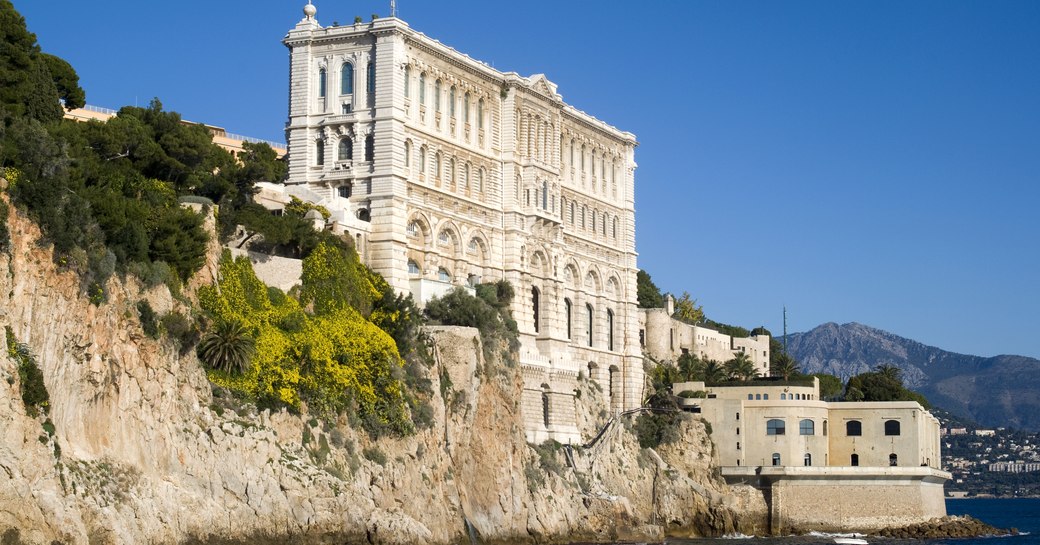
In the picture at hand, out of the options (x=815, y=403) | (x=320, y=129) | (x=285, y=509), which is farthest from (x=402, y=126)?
(x=815, y=403)

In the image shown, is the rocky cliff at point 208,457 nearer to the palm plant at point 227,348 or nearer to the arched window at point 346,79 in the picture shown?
the palm plant at point 227,348

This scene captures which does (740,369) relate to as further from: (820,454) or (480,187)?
(480,187)

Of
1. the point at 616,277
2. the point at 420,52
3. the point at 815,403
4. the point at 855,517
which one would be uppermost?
the point at 420,52

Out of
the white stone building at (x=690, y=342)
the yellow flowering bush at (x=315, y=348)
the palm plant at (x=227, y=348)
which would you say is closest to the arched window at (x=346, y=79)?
the yellow flowering bush at (x=315, y=348)

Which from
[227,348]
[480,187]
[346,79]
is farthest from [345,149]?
[227,348]

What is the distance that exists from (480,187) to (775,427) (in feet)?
86.0

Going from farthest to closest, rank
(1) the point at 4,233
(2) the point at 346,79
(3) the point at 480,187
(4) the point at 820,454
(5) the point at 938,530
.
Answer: (4) the point at 820,454, (5) the point at 938,530, (3) the point at 480,187, (2) the point at 346,79, (1) the point at 4,233

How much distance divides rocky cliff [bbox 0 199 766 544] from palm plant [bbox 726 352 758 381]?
99.3 ft

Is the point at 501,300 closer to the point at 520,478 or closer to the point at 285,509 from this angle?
the point at 520,478

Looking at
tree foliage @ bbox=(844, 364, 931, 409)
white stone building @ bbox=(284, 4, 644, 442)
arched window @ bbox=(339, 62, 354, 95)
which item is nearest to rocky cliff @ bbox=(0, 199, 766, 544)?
white stone building @ bbox=(284, 4, 644, 442)

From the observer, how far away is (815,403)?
103 meters

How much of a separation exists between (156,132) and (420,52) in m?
15.6

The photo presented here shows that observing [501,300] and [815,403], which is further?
[815,403]

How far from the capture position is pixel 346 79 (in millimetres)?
80438
